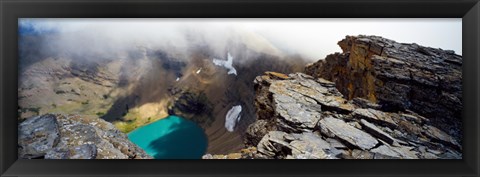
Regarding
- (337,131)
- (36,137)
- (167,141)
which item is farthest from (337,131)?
(167,141)

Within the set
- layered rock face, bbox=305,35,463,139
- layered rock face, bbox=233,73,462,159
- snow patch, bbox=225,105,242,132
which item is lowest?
snow patch, bbox=225,105,242,132

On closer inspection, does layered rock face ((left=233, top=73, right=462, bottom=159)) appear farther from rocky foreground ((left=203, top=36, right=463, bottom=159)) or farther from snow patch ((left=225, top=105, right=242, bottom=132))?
snow patch ((left=225, top=105, right=242, bottom=132))

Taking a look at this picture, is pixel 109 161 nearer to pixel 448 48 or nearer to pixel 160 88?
pixel 448 48

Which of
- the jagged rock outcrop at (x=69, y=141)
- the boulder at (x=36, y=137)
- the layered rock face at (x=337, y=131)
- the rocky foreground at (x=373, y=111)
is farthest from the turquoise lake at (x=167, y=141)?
the boulder at (x=36, y=137)

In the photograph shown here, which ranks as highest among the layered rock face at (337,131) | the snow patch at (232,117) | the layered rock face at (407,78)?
the layered rock face at (407,78)

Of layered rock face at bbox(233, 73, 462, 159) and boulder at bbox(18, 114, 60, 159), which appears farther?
layered rock face at bbox(233, 73, 462, 159)

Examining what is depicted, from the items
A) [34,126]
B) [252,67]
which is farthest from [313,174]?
[252,67]

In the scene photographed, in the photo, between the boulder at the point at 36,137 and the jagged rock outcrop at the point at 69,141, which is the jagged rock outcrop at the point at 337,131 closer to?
the jagged rock outcrop at the point at 69,141

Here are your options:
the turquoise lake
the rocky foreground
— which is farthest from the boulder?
the turquoise lake
